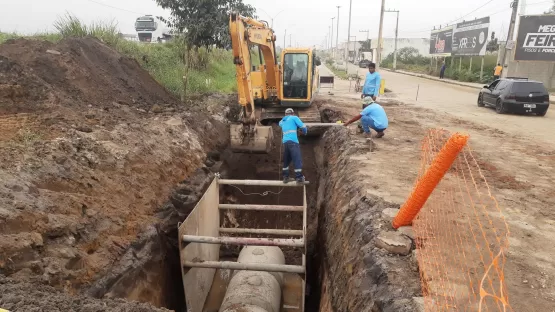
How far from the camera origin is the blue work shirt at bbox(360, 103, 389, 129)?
9.50 metres

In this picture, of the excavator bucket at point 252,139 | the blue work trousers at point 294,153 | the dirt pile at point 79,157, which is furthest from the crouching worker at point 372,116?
the dirt pile at point 79,157

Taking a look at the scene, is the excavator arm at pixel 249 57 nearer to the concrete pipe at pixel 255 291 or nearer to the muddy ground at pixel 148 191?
the muddy ground at pixel 148 191

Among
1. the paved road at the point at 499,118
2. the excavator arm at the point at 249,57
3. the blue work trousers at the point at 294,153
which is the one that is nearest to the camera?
the blue work trousers at the point at 294,153

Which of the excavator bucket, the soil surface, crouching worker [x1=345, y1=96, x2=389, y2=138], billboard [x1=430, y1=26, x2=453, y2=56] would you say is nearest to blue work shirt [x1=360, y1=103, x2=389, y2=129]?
crouching worker [x1=345, y1=96, x2=389, y2=138]

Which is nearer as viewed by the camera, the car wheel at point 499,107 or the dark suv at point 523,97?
the dark suv at point 523,97

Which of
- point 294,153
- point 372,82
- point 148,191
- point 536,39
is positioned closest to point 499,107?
point 372,82

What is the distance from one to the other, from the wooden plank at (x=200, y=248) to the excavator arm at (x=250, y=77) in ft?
7.68

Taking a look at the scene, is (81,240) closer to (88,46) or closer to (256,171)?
(256,171)

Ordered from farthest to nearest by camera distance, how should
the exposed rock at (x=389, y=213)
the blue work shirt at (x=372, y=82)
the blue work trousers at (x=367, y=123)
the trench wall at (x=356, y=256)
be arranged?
the blue work shirt at (x=372, y=82), the blue work trousers at (x=367, y=123), the exposed rock at (x=389, y=213), the trench wall at (x=356, y=256)

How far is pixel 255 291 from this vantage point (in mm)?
6762

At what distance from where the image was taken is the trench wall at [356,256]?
4078mm

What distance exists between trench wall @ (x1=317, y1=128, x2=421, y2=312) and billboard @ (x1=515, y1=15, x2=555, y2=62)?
21.3m

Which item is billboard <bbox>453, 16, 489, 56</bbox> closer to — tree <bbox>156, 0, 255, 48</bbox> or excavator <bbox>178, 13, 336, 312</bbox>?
tree <bbox>156, 0, 255, 48</bbox>

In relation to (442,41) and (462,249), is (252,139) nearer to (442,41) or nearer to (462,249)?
(462,249)
